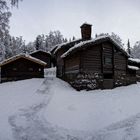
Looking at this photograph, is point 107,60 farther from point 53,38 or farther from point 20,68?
point 53,38

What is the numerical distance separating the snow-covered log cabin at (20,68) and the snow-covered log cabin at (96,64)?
15.0 ft

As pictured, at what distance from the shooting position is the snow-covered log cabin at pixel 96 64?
1113 inches

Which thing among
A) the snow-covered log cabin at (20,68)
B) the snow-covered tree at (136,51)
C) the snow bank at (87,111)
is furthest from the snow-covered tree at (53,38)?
the snow bank at (87,111)

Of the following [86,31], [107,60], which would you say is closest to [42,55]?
[86,31]

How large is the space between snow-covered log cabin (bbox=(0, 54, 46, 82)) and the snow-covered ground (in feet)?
28.2

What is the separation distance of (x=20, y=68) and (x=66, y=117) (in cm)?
1962

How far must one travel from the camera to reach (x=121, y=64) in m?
33.2

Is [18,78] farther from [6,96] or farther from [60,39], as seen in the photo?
[60,39]

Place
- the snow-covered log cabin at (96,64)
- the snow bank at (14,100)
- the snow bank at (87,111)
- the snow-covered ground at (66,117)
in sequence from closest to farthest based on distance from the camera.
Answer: the snow-covered ground at (66,117), the snow bank at (14,100), the snow bank at (87,111), the snow-covered log cabin at (96,64)

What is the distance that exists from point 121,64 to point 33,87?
1367cm

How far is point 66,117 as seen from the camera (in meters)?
16.5

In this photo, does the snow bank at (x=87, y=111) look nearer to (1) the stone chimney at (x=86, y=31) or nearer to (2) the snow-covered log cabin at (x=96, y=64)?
(2) the snow-covered log cabin at (x=96, y=64)

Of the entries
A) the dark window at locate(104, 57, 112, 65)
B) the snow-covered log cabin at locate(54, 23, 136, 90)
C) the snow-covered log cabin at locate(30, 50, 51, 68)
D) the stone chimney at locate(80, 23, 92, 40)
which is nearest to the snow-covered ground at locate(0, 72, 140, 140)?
the snow-covered log cabin at locate(54, 23, 136, 90)

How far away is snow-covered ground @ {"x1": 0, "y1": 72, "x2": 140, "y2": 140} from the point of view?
42.1 feet
